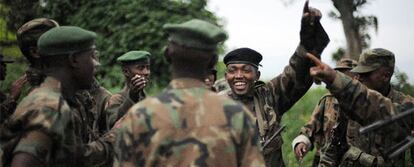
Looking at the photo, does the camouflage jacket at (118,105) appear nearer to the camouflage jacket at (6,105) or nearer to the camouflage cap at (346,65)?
the camouflage jacket at (6,105)

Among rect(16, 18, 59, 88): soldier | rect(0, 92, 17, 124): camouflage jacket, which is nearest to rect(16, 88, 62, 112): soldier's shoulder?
rect(16, 18, 59, 88): soldier

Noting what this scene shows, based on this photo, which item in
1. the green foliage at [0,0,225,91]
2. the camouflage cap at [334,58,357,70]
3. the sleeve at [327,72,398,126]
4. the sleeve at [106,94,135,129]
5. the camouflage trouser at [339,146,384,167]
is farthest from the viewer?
the green foliage at [0,0,225,91]

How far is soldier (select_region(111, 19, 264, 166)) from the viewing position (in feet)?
13.9

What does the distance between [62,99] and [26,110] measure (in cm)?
22

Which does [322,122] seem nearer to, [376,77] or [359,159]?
[359,159]

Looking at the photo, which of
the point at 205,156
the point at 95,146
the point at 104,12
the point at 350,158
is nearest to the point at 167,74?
the point at 104,12

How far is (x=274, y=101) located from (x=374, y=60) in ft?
3.35

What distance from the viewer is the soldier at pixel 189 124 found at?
13.9 ft

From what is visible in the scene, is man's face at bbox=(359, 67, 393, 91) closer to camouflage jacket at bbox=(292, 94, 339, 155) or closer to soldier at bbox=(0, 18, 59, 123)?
camouflage jacket at bbox=(292, 94, 339, 155)

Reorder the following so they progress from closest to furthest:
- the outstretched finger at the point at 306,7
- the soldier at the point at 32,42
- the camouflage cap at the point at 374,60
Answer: the outstretched finger at the point at 306,7
the soldier at the point at 32,42
the camouflage cap at the point at 374,60

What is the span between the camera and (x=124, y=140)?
170 inches

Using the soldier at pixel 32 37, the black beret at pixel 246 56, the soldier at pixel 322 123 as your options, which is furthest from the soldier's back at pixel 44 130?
the soldier at pixel 322 123

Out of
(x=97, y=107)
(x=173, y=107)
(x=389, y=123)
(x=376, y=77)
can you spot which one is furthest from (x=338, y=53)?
(x=173, y=107)

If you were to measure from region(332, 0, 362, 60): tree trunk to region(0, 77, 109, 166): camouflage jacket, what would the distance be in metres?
13.5
